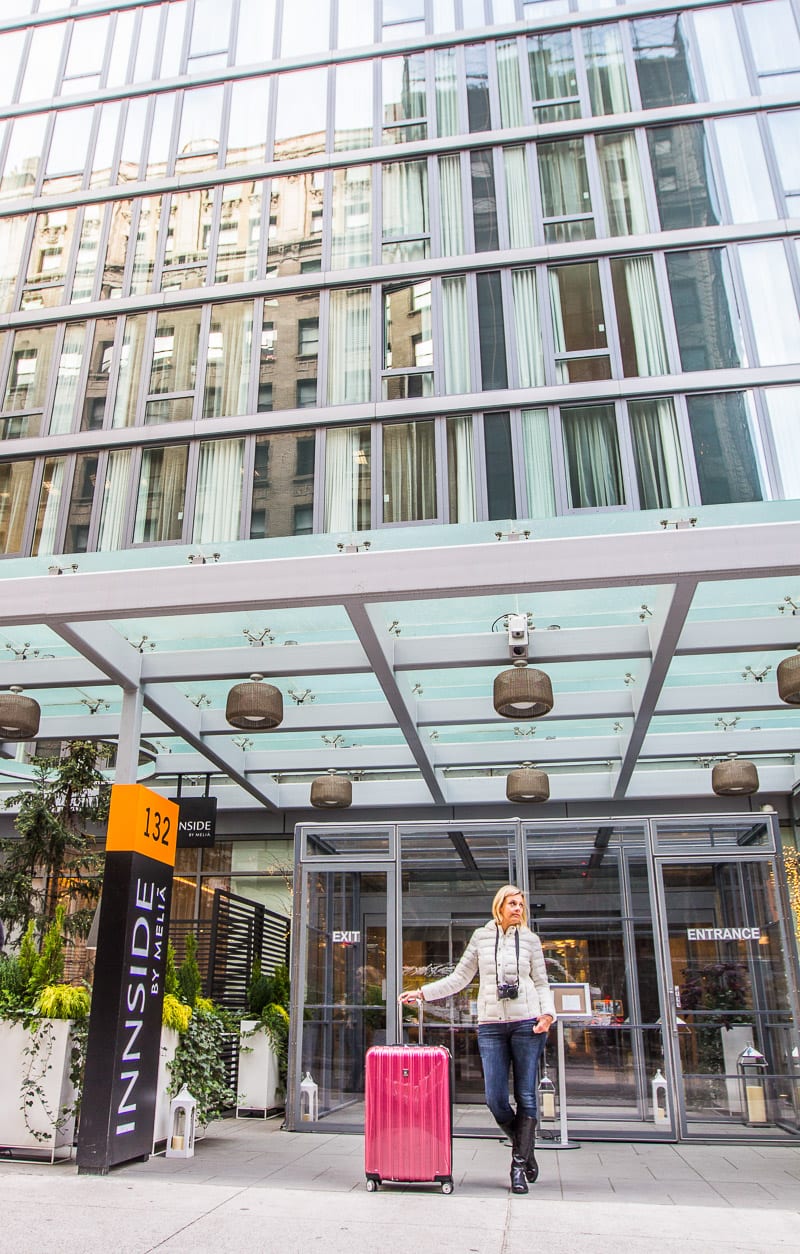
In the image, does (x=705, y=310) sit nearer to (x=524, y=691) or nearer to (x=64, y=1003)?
(x=524, y=691)

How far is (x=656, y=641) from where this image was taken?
856 centimetres

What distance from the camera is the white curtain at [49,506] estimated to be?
11.4 meters

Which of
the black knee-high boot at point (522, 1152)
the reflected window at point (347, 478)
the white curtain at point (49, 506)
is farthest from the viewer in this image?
the white curtain at point (49, 506)

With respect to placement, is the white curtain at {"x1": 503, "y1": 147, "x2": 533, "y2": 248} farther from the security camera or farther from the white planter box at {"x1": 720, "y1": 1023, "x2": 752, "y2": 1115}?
the white planter box at {"x1": 720, "y1": 1023, "x2": 752, "y2": 1115}

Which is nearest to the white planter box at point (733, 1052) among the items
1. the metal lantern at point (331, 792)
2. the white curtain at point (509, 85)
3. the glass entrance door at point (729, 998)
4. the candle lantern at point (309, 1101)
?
the glass entrance door at point (729, 998)

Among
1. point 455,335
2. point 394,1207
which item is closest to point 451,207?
point 455,335

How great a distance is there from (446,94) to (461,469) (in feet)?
23.0

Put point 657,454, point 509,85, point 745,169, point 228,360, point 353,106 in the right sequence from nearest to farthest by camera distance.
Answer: point 657,454, point 228,360, point 745,169, point 509,85, point 353,106

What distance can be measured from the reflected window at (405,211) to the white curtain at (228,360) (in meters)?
2.20

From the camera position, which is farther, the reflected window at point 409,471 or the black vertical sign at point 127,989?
the reflected window at point 409,471

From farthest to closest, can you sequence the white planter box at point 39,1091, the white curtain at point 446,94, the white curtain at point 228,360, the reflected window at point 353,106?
the reflected window at point 353,106 → the white curtain at point 446,94 → the white curtain at point 228,360 → the white planter box at point 39,1091

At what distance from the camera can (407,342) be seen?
12.3m

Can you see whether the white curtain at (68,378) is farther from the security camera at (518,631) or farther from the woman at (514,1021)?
the woman at (514,1021)

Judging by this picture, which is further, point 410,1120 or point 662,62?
point 662,62
